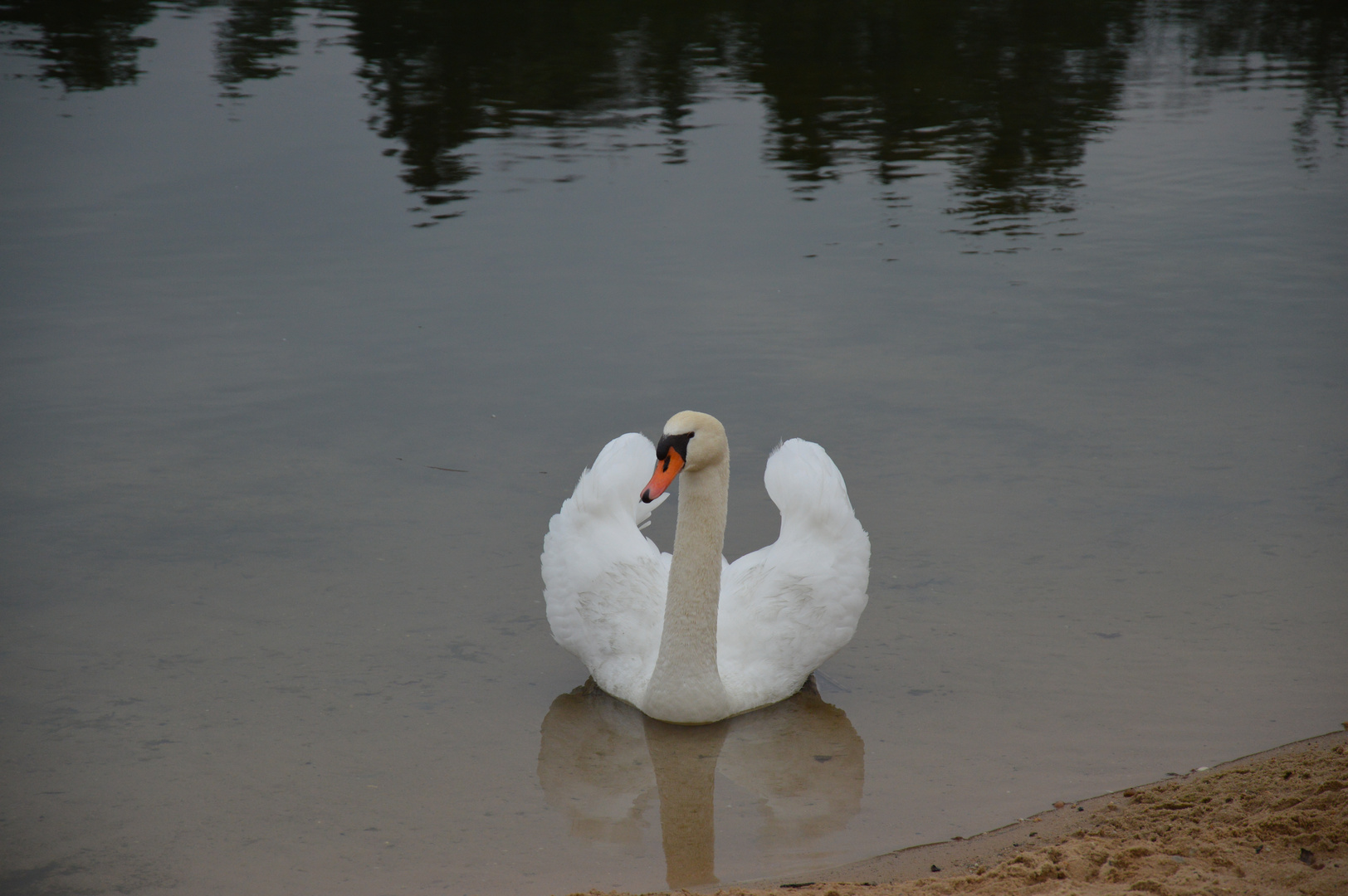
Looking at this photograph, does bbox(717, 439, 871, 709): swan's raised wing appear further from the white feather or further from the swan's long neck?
the swan's long neck

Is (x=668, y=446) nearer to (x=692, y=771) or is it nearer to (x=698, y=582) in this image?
(x=698, y=582)

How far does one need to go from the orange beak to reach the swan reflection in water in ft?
3.63

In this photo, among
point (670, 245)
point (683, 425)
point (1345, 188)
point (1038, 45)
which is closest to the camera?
point (683, 425)

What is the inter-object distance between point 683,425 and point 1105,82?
49.5 ft

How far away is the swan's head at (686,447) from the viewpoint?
5.21m

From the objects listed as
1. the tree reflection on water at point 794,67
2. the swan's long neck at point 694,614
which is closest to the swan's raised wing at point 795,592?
the swan's long neck at point 694,614

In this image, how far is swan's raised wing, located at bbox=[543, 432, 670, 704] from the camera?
19.0 feet

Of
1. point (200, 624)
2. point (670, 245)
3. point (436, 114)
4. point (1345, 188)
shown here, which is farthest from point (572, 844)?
point (436, 114)

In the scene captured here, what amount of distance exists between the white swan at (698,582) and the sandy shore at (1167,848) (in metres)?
1.13

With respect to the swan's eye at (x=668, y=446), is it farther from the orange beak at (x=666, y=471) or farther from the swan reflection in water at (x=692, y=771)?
the swan reflection in water at (x=692, y=771)

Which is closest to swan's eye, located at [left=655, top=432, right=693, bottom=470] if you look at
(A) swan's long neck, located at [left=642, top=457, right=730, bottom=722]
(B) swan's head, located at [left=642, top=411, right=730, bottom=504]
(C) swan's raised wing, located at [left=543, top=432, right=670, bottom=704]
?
(B) swan's head, located at [left=642, top=411, right=730, bottom=504]

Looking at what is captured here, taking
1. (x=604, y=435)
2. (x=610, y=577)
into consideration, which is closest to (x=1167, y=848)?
(x=610, y=577)

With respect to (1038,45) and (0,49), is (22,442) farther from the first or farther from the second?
(1038,45)

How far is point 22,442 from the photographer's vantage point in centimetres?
851
